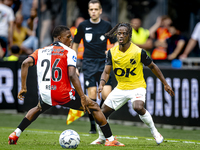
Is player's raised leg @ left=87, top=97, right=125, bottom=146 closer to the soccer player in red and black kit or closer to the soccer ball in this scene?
the soccer player in red and black kit

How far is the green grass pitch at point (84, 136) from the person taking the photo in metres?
6.65

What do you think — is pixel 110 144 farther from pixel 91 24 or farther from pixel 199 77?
pixel 199 77

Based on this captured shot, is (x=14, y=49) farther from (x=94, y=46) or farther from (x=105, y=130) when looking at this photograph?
(x=105, y=130)

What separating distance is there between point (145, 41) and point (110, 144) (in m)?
6.60

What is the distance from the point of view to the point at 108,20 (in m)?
14.0

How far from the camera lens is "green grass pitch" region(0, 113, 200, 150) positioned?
6.65m

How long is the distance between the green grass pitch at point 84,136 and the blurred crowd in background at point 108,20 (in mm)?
2845

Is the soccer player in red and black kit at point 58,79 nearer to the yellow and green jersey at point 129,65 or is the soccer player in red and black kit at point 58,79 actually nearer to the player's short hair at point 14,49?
the yellow and green jersey at point 129,65

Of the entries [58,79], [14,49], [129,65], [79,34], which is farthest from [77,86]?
[14,49]

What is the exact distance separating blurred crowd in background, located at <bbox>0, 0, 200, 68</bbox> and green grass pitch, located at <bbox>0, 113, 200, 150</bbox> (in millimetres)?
2845

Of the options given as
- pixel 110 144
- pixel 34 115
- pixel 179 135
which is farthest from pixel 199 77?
pixel 34 115

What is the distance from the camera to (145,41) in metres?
12.7

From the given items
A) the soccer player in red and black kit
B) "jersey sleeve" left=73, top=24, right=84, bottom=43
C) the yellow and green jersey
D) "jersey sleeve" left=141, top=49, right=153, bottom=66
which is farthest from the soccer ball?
"jersey sleeve" left=73, top=24, right=84, bottom=43

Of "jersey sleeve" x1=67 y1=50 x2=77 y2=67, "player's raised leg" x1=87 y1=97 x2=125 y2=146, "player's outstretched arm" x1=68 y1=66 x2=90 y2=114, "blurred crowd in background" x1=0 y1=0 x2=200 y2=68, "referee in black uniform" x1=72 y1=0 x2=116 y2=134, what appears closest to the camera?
"player's outstretched arm" x1=68 y1=66 x2=90 y2=114
